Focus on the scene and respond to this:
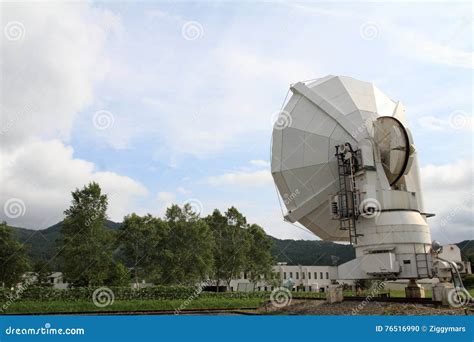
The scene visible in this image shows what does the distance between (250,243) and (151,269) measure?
40.4 feet

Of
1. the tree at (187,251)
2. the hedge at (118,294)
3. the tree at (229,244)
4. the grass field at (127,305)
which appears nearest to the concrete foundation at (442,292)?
the grass field at (127,305)

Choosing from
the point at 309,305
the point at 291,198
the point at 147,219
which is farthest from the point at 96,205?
the point at 309,305

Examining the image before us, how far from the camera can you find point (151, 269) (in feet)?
149

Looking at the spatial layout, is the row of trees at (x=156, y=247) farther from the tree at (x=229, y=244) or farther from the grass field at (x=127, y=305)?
the grass field at (x=127, y=305)

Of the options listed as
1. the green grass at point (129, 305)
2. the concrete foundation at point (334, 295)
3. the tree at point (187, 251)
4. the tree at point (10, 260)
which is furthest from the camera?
the tree at point (10, 260)

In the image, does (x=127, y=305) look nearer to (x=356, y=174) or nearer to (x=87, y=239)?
(x=87, y=239)

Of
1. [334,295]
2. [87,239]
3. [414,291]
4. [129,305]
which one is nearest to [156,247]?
[87,239]

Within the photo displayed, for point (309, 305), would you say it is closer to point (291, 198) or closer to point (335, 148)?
point (291, 198)

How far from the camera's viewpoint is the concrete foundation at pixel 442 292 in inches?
645

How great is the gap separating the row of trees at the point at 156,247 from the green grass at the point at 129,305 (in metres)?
9.39

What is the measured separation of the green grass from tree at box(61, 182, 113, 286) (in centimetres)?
861

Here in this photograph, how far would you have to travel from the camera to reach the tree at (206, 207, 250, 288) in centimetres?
4950

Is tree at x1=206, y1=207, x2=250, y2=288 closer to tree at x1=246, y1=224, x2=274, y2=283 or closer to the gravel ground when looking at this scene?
tree at x1=246, y1=224, x2=274, y2=283

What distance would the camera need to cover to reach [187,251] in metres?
43.7
